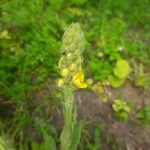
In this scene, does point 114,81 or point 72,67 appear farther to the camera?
point 114,81

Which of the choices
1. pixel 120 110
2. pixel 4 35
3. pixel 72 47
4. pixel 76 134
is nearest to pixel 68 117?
pixel 76 134

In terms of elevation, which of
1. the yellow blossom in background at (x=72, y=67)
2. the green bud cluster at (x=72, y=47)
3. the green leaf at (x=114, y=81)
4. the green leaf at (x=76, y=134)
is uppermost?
the green bud cluster at (x=72, y=47)

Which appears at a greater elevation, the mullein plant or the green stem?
the mullein plant

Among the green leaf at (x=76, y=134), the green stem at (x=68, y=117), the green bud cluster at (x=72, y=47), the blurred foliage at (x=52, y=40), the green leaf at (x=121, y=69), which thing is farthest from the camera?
the green leaf at (x=121, y=69)

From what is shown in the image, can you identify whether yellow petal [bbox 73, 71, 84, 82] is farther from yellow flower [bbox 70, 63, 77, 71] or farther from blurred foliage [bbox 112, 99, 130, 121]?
blurred foliage [bbox 112, 99, 130, 121]

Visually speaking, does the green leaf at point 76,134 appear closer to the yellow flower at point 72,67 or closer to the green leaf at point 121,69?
the yellow flower at point 72,67

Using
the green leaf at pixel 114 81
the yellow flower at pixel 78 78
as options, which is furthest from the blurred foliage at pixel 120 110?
the yellow flower at pixel 78 78

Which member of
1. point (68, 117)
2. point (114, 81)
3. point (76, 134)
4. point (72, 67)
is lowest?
point (76, 134)

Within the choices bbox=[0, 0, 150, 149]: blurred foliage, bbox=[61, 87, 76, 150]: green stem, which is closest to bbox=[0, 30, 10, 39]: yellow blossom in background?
bbox=[0, 0, 150, 149]: blurred foliage

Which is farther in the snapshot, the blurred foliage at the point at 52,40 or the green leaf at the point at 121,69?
the green leaf at the point at 121,69

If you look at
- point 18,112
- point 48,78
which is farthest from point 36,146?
point 48,78

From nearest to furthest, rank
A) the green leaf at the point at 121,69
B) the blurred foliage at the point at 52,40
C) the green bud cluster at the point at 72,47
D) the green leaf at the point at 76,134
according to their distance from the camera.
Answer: the green bud cluster at the point at 72,47 → the green leaf at the point at 76,134 → the blurred foliage at the point at 52,40 → the green leaf at the point at 121,69

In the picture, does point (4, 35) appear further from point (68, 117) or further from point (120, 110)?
point (68, 117)

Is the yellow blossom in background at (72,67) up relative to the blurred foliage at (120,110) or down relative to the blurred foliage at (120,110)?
up
